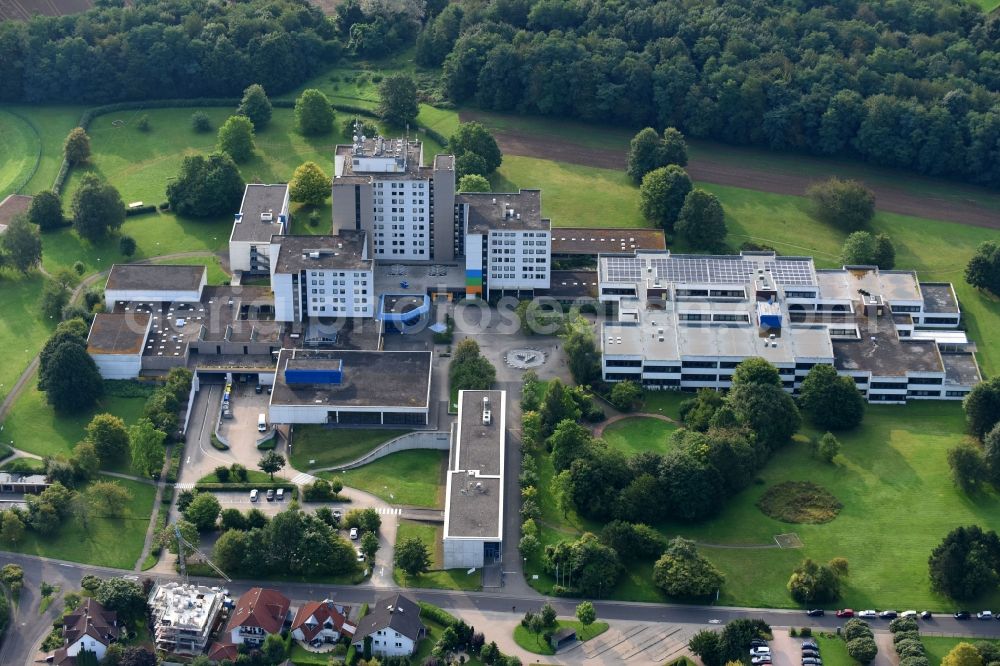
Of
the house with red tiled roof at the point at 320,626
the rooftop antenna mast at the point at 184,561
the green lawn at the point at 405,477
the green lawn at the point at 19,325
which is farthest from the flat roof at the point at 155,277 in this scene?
the house with red tiled roof at the point at 320,626

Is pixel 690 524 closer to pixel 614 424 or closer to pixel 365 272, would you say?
pixel 614 424

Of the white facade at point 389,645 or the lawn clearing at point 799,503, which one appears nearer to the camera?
the white facade at point 389,645

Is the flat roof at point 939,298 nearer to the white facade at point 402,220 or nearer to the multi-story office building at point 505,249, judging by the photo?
the multi-story office building at point 505,249

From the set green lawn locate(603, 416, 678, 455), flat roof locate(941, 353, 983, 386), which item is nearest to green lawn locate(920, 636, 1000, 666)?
green lawn locate(603, 416, 678, 455)

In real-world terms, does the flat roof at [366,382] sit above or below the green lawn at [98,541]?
above

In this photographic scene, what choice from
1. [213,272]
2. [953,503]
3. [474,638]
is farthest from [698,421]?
[213,272]

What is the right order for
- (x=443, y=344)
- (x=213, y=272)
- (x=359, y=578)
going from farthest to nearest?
(x=213, y=272)
(x=443, y=344)
(x=359, y=578)
